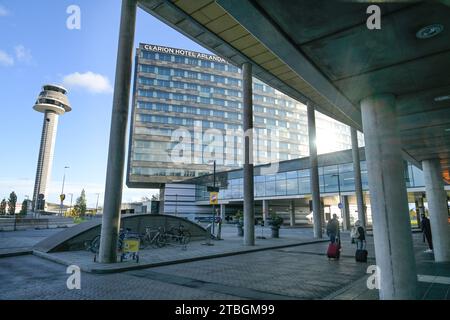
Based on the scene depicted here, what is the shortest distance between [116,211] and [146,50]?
226 ft

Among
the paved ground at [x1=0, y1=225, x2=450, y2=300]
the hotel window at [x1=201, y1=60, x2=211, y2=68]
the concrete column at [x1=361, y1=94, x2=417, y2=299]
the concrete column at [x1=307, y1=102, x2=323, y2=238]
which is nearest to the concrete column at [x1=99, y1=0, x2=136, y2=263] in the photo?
the paved ground at [x1=0, y1=225, x2=450, y2=300]

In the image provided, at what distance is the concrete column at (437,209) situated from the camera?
11327mm

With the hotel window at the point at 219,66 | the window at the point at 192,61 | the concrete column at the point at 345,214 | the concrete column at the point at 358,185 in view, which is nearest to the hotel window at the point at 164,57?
the window at the point at 192,61

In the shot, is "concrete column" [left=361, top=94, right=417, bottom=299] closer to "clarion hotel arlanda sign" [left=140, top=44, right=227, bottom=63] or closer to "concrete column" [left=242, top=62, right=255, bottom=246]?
"concrete column" [left=242, top=62, right=255, bottom=246]

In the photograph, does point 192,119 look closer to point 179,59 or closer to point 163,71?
point 163,71

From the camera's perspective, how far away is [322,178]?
38375 millimetres

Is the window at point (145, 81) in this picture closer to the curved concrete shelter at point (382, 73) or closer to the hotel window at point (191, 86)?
the hotel window at point (191, 86)

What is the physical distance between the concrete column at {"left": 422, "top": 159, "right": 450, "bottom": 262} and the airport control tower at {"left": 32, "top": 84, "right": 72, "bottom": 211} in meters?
114

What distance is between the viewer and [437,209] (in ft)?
39.7

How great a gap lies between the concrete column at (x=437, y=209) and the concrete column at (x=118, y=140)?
504 inches

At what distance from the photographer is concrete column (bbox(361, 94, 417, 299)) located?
5355mm

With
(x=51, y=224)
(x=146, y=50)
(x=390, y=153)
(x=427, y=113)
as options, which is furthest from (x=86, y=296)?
(x=146, y=50)
